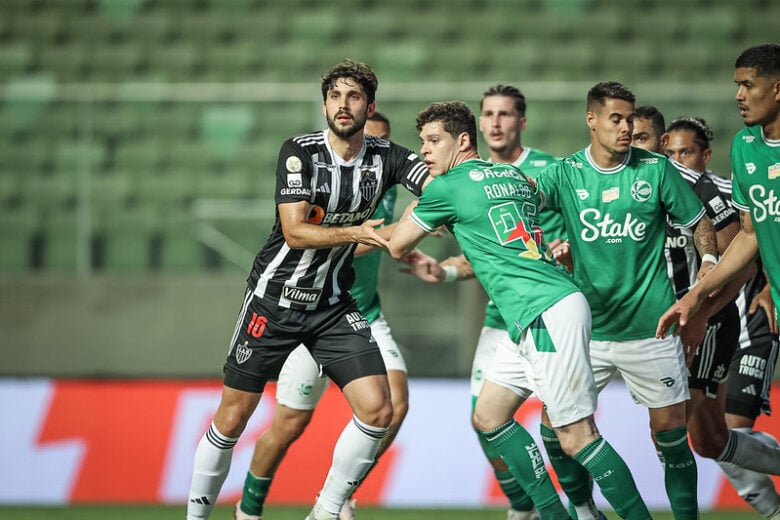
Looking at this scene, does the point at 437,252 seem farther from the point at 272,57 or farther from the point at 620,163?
the point at 272,57

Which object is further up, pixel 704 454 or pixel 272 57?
pixel 272 57

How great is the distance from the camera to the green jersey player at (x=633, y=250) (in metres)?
5.63

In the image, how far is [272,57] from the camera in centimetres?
1295

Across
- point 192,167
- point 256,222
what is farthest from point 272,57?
point 256,222

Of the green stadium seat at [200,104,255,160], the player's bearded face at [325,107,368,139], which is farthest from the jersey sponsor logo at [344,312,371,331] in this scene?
the green stadium seat at [200,104,255,160]

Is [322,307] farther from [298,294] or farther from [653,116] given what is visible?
[653,116]

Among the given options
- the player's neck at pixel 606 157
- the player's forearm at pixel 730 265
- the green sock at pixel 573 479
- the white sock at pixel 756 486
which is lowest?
the white sock at pixel 756 486

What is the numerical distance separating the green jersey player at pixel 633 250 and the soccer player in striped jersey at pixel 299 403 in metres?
1.24

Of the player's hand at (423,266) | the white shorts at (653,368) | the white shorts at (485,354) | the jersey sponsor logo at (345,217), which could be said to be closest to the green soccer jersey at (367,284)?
the player's hand at (423,266)

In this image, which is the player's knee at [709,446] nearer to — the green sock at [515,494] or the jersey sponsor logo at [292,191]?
the green sock at [515,494]

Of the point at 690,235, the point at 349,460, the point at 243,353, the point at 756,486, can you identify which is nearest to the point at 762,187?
the point at 690,235

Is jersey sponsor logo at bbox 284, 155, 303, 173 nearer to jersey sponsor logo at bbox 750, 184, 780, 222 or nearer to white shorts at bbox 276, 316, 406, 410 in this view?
white shorts at bbox 276, 316, 406, 410

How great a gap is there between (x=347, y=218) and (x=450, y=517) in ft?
9.79

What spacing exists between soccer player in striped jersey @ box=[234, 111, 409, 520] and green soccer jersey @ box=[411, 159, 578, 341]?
39.7 inches
